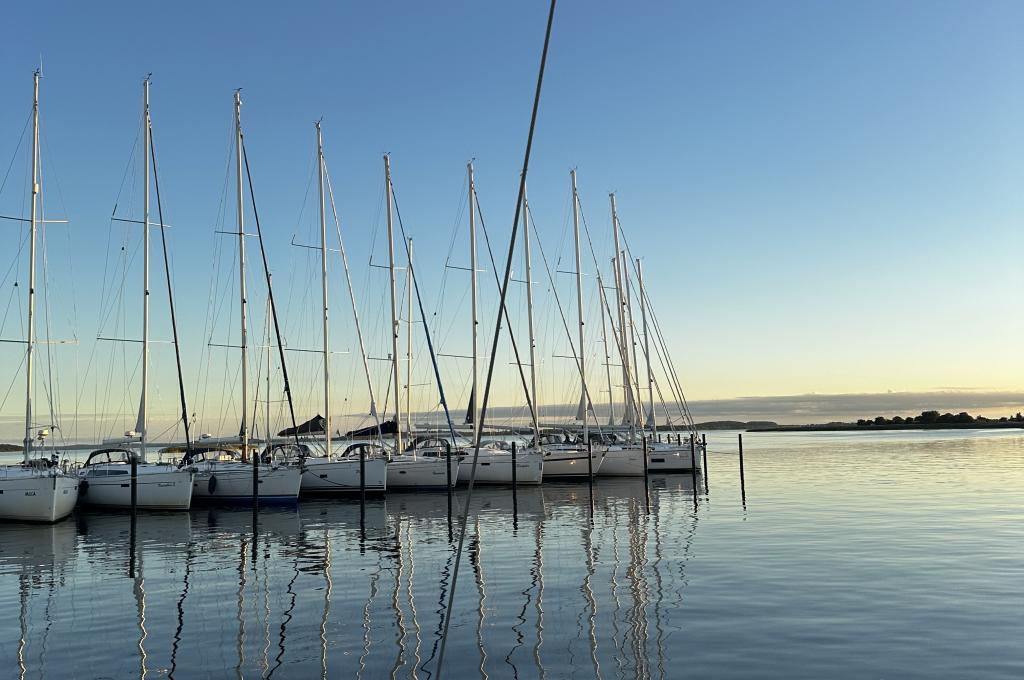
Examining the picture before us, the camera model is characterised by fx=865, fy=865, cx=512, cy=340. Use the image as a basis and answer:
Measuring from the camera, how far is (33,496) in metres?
34.4

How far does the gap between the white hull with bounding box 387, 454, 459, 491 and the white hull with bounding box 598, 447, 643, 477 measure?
12795 millimetres

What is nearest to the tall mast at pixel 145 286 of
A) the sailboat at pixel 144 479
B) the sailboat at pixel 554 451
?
the sailboat at pixel 144 479

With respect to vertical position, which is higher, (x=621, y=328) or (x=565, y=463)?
(x=621, y=328)

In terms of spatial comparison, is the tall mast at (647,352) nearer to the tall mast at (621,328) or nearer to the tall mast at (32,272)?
the tall mast at (621,328)

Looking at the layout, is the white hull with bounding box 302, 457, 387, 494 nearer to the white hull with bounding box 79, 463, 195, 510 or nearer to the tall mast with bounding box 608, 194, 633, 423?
the white hull with bounding box 79, 463, 195, 510

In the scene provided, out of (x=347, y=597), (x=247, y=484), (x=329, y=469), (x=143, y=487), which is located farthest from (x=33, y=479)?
(x=347, y=597)

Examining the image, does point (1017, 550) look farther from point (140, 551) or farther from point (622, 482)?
point (622, 482)

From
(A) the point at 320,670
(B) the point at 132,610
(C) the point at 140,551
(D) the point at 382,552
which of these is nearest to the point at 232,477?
(C) the point at 140,551

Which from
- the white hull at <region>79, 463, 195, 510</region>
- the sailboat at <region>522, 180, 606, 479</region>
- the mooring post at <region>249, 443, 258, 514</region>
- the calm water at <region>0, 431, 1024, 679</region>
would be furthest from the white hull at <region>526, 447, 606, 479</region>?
the mooring post at <region>249, 443, 258, 514</region>

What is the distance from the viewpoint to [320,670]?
13.1m

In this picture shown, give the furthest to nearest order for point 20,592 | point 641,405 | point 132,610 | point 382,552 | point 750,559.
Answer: point 641,405
point 382,552
point 750,559
point 20,592
point 132,610

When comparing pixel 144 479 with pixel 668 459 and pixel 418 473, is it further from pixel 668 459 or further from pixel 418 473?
pixel 668 459

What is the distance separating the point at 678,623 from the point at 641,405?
4517 cm

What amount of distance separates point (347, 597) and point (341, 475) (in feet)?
85.5
